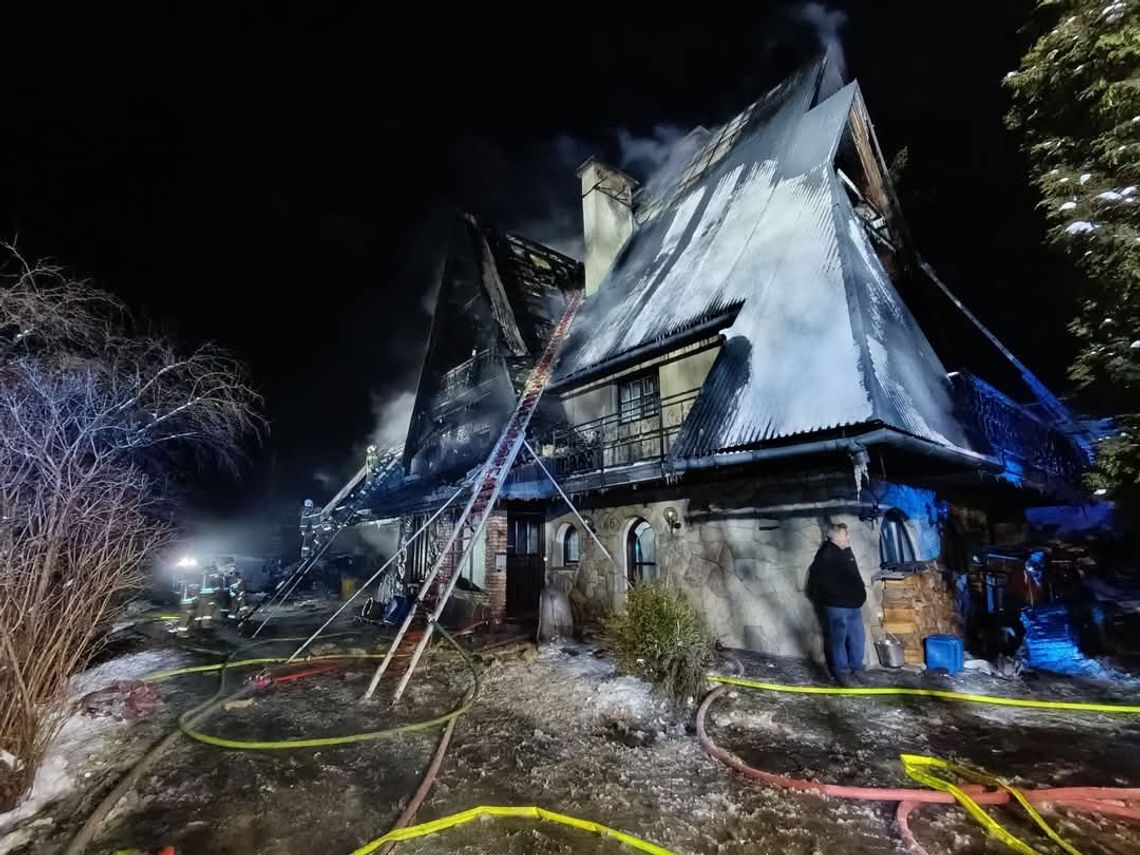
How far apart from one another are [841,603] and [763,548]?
5.64ft

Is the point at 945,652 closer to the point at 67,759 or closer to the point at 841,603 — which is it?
the point at 841,603

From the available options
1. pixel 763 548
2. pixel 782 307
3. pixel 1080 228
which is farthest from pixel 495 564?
pixel 1080 228

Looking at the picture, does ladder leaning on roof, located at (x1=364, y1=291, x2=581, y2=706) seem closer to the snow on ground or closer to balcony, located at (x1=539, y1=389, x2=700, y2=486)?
balcony, located at (x1=539, y1=389, x2=700, y2=486)

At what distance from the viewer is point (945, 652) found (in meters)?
7.39

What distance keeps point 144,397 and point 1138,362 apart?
1774cm

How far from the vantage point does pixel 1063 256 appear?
26.6ft

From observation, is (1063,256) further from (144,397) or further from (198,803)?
(144,397)

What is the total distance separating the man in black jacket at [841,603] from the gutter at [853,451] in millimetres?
1596

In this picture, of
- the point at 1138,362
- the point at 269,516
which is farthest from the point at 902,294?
the point at 269,516

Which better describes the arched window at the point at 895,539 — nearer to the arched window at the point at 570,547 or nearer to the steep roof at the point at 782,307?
the steep roof at the point at 782,307

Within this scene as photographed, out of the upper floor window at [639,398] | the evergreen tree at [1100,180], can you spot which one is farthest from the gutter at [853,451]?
the upper floor window at [639,398]

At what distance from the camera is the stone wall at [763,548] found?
7.89 m

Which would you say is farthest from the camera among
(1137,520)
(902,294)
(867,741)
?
(902,294)

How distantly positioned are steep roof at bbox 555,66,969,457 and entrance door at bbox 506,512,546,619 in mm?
4094
